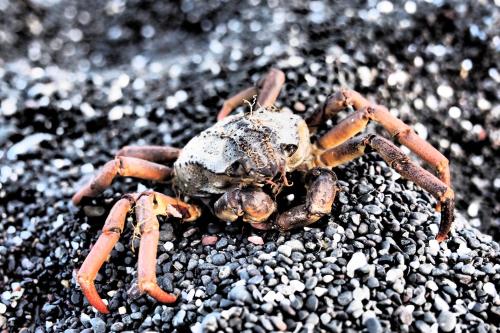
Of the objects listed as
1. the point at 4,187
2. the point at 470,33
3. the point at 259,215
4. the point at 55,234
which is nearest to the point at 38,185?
the point at 4,187

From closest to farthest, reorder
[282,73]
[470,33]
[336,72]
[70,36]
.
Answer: [282,73] < [336,72] < [470,33] < [70,36]

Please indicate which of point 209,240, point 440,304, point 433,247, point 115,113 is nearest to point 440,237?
point 433,247

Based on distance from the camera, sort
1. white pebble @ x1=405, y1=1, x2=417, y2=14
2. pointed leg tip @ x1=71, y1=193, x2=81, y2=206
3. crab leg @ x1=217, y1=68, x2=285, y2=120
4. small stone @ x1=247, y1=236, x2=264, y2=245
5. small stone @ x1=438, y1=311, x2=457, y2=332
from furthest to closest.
Answer: white pebble @ x1=405, y1=1, x2=417, y2=14 < crab leg @ x1=217, y1=68, x2=285, y2=120 < pointed leg tip @ x1=71, y1=193, x2=81, y2=206 < small stone @ x1=247, y1=236, x2=264, y2=245 < small stone @ x1=438, y1=311, x2=457, y2=332

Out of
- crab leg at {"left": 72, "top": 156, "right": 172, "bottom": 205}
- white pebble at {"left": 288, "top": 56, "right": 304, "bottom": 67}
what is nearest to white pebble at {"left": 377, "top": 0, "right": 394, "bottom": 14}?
white pebble at {"left": 288, "top": 56, "right": 304, "bottom": 67}

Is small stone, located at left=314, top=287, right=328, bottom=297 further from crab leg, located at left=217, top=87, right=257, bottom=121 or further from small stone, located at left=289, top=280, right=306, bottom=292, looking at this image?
crab leg, located at left=217, top=87, right=257, bottom=121

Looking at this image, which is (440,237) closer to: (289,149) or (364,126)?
(364,126)

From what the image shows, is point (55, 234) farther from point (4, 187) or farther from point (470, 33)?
point (470, 33)
